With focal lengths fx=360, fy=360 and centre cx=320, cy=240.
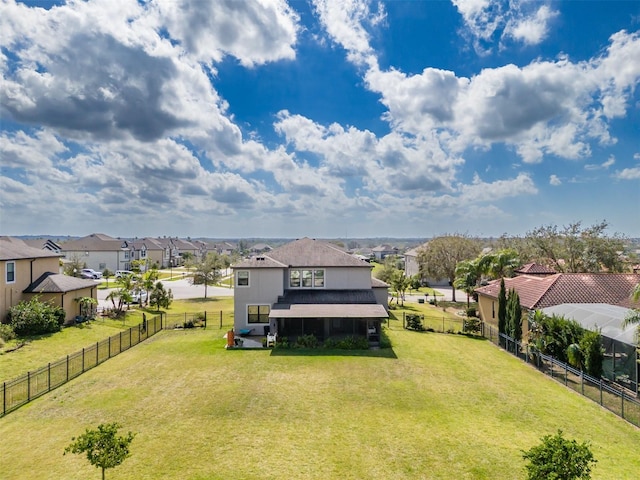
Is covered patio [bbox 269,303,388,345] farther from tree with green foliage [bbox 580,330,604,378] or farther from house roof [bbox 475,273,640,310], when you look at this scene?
house roof [bbox 475,273,640,310]

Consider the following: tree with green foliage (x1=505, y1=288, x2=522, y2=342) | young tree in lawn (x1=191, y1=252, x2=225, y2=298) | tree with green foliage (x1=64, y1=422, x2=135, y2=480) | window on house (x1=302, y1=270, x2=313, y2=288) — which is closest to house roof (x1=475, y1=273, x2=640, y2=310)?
tree with green foliage (x1=505, y1=288, x2=522, y2=342)

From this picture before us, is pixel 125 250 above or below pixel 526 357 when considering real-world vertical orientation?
above

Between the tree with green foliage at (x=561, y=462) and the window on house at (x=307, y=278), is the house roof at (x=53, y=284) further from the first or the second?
the tree with green foliage at (x=561, y=462)

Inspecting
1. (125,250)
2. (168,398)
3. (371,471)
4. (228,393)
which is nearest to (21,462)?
(168,398)

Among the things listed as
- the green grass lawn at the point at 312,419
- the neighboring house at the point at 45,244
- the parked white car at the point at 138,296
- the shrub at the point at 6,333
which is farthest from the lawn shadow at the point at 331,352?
the neighboring house at the point at 45,244

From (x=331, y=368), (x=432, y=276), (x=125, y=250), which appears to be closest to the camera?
(x=331, y=368)

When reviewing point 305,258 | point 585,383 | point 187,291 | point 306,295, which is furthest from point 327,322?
point 187,291

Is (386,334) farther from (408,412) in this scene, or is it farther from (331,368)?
(408,412)
